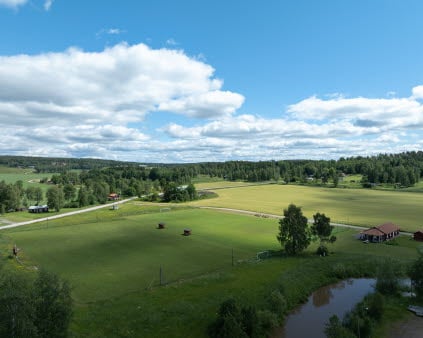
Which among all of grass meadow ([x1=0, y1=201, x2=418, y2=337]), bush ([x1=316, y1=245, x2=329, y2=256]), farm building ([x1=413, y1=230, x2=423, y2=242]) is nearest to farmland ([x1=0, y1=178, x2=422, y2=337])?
grass meadow ([x1=0, y1=201, x2=418, y2=337])

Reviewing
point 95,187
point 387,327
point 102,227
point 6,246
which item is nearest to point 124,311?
point 387,327

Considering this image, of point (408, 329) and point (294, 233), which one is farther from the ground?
point (294, 233)

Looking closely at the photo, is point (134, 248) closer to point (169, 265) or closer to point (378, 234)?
point (169, 265)

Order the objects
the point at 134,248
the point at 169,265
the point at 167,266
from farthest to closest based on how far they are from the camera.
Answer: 1. the point at 134,248
2. the point at 169,265
3. the point at 167,266

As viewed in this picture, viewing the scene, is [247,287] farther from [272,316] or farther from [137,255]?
[137,255]

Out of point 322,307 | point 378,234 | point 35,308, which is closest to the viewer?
point 35,308

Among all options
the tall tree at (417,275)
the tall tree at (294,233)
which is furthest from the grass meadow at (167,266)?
the tall tree at (417,275)

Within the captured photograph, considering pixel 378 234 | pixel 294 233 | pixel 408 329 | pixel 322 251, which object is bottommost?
pixel 408 329

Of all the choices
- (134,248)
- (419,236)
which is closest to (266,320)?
(134,248)
